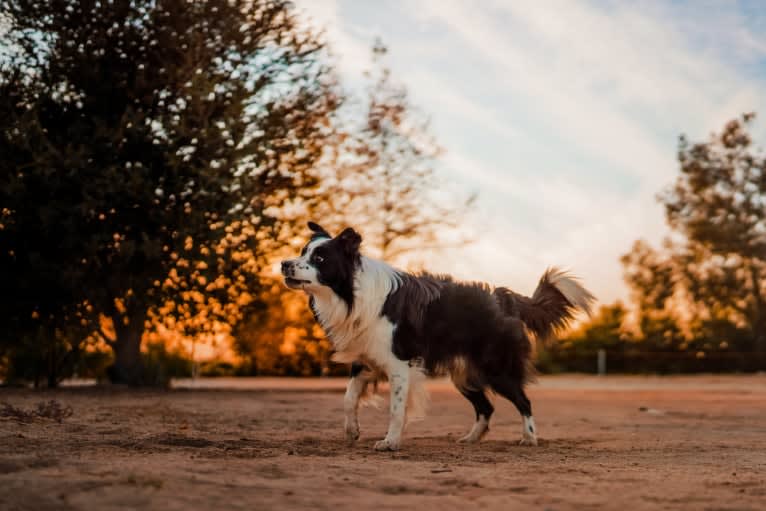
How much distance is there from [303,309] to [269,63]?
884 centimetres

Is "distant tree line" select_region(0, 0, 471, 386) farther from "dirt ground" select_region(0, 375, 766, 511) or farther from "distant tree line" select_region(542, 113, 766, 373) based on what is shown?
"distant tree line" select_region(542, 113, 766, 373)

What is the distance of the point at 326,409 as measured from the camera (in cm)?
1599

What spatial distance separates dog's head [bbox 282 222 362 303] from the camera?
28.8ft

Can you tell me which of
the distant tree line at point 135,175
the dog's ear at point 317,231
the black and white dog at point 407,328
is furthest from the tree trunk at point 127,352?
the dog's ear at point 317,231

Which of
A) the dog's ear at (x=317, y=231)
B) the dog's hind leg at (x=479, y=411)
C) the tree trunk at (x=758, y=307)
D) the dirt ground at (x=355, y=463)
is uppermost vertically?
the tree trunk at (x=758, y=307)

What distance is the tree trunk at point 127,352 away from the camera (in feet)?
67.1

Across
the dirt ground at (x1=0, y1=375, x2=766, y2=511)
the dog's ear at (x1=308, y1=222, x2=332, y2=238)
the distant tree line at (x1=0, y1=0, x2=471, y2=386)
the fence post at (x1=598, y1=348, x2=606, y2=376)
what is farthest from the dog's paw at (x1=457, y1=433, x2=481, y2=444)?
the fence post at (x1=598, y1=348, x2=606, y2=376)

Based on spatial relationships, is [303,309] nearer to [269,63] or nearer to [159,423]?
[269,63]

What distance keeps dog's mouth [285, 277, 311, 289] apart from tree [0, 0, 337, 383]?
979 centimetres

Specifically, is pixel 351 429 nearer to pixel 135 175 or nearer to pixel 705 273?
pixel 135 175

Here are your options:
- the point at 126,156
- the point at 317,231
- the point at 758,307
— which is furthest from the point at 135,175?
the point at 758,307

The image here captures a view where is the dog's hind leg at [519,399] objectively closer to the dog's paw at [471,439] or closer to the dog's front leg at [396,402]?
the dog's paw at [471,439]

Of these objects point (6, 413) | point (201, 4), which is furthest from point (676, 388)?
point (6, 413)

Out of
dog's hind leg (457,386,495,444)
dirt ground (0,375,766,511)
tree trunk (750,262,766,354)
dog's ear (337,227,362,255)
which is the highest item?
tree trunk (750,262,766,354)
